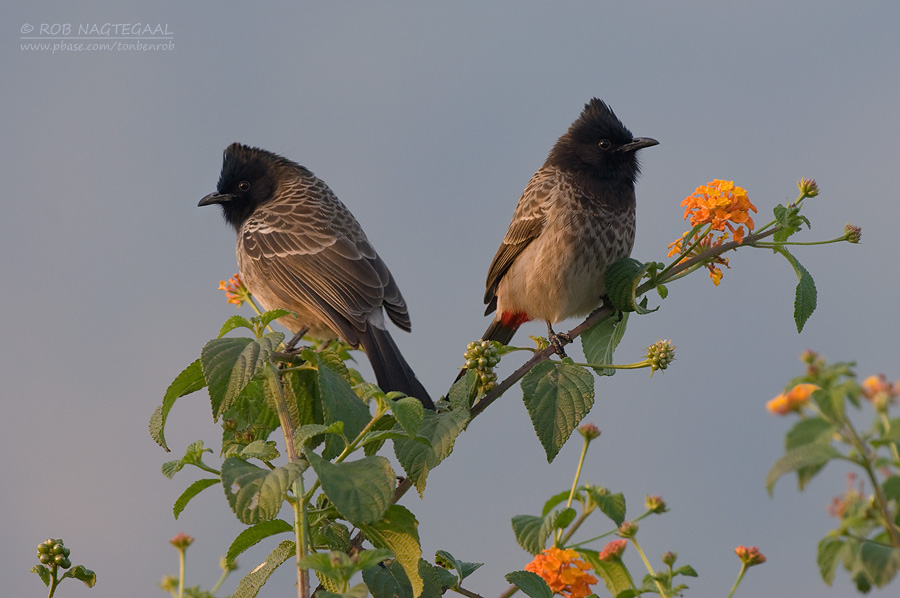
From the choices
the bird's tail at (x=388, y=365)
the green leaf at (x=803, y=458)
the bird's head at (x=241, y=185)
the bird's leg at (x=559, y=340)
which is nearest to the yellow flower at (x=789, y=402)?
the green leaf at (x=803, y=458)

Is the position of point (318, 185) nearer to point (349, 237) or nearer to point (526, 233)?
point (349, 237)

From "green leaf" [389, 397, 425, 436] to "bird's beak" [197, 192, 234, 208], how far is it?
4.43 metres

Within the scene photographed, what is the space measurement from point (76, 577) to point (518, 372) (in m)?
1.53

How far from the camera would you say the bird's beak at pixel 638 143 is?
542 centimetres

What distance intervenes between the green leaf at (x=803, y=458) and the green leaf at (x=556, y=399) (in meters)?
1.56

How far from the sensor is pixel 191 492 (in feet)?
8.41

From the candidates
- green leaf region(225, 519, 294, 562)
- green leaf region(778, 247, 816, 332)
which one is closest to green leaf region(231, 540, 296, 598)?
green leaf region(225, 519, 294, 562)

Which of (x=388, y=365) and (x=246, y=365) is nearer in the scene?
(x=246, y=365)

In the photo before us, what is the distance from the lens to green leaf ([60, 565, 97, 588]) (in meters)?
2.86

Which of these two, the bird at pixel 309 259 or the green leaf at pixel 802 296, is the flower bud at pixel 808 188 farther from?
the bird at pixel 309 259

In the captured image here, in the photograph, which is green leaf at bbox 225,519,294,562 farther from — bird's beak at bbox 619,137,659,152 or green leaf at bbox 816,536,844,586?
bird's beak at bbox 619,137,659,152

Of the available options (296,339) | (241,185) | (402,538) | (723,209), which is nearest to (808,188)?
(723,209)

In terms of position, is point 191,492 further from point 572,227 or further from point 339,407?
point 572,227

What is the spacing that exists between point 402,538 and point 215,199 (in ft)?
14.2
